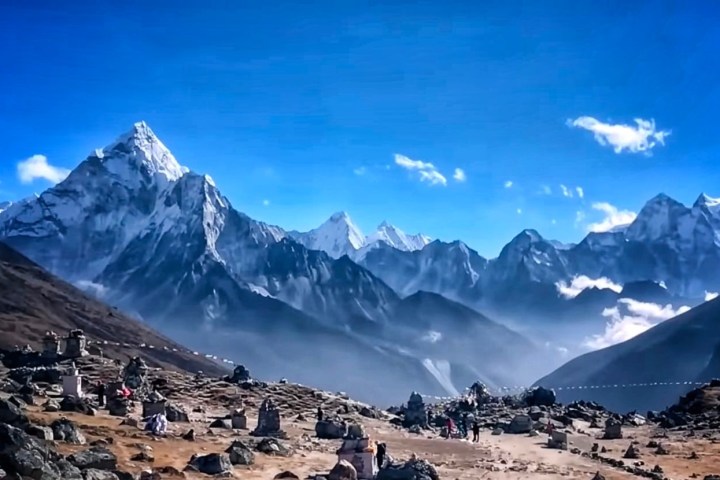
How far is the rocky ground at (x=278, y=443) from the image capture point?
32.1 m

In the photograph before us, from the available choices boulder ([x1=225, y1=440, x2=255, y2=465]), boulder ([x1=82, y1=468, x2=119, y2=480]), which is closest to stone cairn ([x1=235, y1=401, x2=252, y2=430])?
boulder ([x1=225, y1=440, x2=255, y2=465])

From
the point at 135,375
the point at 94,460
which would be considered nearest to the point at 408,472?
the point at 94,460

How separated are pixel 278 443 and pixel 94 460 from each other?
17.0 meters

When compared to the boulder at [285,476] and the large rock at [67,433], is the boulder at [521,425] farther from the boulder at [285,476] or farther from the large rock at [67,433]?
the large rock at [67,433]

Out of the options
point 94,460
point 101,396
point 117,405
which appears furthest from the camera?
point 101,396

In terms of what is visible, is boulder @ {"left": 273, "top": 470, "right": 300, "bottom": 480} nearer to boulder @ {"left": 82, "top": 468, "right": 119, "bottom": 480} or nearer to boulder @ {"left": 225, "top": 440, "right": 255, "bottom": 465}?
boulder @ {"left": 225, "top": 440, "right": 255, "bottom": 465}

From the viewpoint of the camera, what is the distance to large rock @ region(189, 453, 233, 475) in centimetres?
3447

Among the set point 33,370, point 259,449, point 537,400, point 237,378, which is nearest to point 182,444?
point 259,449

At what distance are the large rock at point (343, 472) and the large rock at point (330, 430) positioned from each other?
20837 millimetres

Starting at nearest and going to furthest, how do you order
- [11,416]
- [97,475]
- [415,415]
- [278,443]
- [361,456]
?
[97,475] → [11,416] → [361,456] → [278,443] → [415,415]

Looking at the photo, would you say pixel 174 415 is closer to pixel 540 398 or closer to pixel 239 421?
pixel 239 421

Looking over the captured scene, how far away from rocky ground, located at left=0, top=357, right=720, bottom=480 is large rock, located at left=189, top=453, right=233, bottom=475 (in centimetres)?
6

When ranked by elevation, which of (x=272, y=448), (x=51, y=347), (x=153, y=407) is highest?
(x=51, y=347)

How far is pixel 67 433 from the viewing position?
36.5 meters
